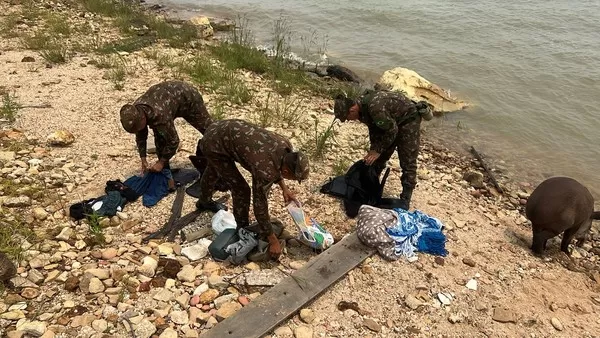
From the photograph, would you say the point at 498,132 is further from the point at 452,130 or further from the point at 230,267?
the point at 230,267

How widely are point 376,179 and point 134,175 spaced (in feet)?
10.3

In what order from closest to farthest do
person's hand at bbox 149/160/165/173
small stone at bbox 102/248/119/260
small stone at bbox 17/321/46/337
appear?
small stone at bbox 17/321/46/337 < small stone at bbox 102/248/119/260 < person's hand at bbox 149/160/165/173

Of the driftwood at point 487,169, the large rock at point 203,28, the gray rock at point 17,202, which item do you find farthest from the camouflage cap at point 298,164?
the large rock at point 203,28

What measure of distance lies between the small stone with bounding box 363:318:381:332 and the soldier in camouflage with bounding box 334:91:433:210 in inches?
78.1

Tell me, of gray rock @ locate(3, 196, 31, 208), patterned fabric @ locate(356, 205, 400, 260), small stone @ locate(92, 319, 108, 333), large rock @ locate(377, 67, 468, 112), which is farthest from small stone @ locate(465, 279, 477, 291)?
large rock @ locate(377, 67, 468, 112)

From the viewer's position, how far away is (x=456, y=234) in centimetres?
547

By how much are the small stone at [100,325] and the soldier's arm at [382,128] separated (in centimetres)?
346

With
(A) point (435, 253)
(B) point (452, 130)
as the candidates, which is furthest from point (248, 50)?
(A) point (435, 253)

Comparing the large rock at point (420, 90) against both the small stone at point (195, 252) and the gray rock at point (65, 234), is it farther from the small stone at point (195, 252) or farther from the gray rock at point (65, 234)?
the gray rock at point (65, 234)

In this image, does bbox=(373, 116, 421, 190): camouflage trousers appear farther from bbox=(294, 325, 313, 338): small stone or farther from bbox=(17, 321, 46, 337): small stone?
bbox=(17, 321, 46, 337): small stone

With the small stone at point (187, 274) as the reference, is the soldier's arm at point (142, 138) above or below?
above

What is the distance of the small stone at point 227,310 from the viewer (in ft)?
12.9

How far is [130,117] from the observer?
15.9 ft

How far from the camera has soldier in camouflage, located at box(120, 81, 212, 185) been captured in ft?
16.2
